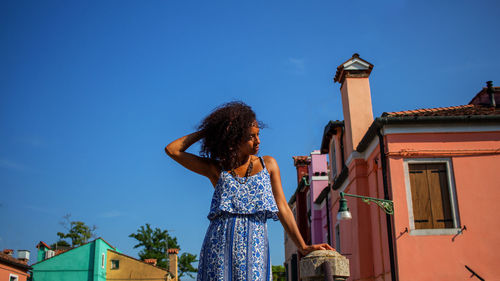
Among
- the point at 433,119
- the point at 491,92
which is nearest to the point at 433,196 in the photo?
the point at 433,119

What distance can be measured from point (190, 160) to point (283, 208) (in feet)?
2.28

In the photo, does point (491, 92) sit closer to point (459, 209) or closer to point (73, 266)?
point (459, 209)

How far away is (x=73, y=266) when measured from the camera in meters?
33.5

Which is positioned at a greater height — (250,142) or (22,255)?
(22,255)

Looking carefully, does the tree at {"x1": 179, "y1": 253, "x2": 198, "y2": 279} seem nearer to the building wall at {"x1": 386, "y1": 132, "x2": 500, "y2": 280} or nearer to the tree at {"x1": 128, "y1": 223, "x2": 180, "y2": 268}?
the tree at {"x1": 128, "y1": 223, "x2": 180, "y2": 268}

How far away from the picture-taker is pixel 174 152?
10.8 ft

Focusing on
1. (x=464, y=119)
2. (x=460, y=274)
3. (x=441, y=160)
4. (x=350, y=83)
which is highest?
(x=350, y=83)

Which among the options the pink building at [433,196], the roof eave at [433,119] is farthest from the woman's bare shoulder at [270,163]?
the roof eave at [433,119]

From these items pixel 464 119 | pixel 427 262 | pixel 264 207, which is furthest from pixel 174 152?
pixel 464 119

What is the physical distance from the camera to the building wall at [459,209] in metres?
11.5

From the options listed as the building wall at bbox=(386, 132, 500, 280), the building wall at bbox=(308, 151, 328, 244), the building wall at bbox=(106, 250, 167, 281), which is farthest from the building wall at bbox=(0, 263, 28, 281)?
the building wall at bbox=(386, 132, 500, 280)

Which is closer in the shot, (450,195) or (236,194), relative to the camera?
(236,194)

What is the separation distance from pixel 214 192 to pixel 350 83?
1309cm

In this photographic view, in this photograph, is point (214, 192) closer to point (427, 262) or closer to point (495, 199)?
point (427, 262)
